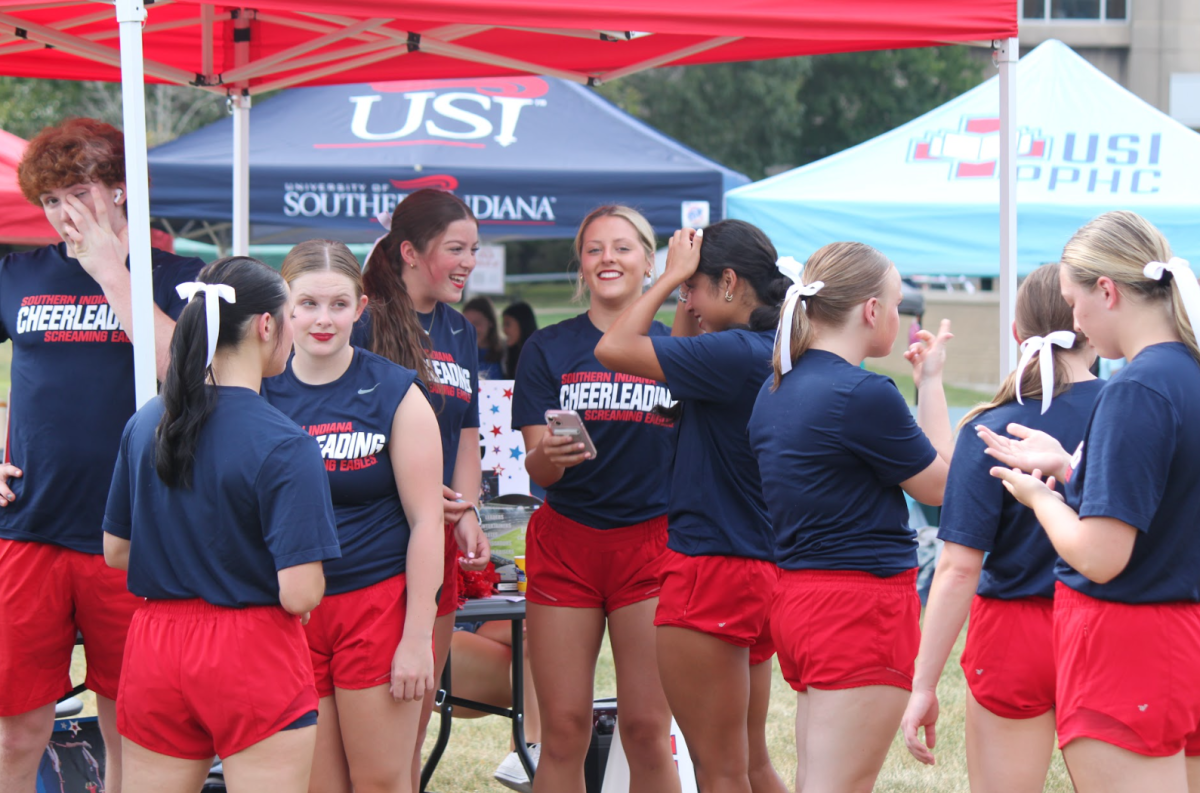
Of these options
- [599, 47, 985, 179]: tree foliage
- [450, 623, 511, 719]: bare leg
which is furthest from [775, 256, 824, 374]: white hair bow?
[599, 47, 985, 179]: tree foliage

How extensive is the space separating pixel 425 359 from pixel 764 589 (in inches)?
42.0

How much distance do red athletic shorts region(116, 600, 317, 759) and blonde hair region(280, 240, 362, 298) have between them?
91cm

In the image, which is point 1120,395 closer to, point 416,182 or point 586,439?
point 586,439

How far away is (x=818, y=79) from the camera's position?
34938mm

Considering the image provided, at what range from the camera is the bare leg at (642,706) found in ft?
10.2

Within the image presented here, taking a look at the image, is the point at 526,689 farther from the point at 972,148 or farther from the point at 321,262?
the point at 972,148

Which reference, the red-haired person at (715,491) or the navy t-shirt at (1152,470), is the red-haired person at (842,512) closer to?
the red-haired person at (715,491)

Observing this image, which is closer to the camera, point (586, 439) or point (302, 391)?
point (302, 391)

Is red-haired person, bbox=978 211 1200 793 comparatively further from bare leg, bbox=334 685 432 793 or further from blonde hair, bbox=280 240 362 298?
blonde hair, bbox=280 240 362 298

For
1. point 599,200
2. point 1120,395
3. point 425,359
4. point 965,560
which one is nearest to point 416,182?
point 599,200

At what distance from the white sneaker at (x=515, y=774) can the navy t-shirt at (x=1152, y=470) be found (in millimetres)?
2400

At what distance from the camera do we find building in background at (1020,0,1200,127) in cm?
3644

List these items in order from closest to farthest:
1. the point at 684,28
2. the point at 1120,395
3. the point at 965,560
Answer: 1. the point at 1120,395
2. the point at 965,560
3. the point at 684,28

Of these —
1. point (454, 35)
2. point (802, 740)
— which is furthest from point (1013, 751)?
point (454, 35)
